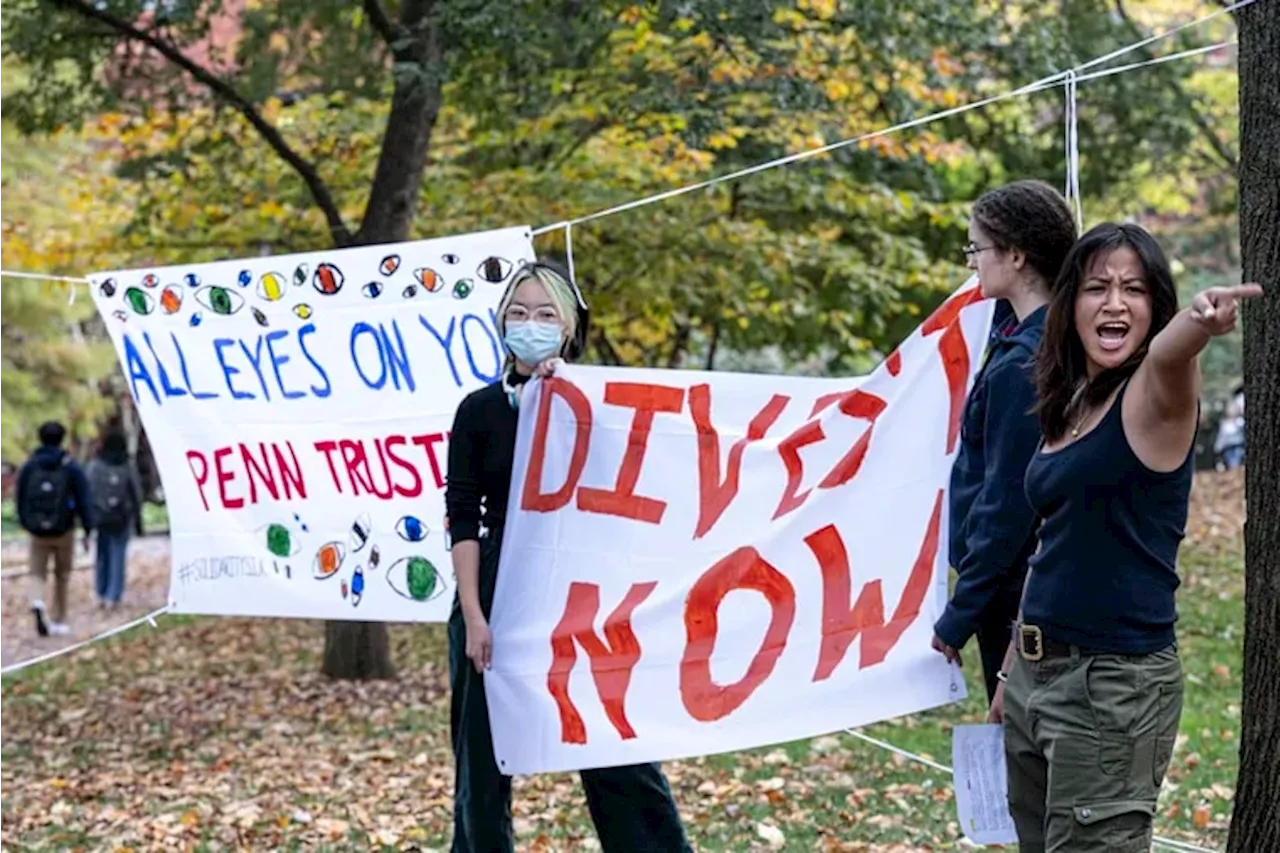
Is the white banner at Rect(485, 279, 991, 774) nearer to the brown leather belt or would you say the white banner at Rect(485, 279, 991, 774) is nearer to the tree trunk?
the tree trunk

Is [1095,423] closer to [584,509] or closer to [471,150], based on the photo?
[584,509]

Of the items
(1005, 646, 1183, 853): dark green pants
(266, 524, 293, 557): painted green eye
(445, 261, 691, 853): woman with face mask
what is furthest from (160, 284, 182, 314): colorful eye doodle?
(1005, 646, 1183, 853): dark green pants

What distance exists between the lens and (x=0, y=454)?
959 inches

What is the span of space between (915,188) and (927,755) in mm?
9800

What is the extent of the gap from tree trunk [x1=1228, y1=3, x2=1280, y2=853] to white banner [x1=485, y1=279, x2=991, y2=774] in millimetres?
938

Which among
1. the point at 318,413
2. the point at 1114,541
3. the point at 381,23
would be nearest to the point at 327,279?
the point at 318,413

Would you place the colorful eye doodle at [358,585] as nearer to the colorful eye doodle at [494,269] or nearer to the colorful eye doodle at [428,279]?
the colorful eye doodle at [428,279]

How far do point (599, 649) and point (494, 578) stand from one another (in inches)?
15.3

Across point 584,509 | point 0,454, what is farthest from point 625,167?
point 0,454

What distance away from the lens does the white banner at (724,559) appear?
480cm

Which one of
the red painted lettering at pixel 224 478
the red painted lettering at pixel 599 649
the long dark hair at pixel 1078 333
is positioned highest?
the long dark hair at pixel 1078 333

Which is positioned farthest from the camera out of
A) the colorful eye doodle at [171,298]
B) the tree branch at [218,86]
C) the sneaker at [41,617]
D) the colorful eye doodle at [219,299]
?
the sneaker at [41,617]

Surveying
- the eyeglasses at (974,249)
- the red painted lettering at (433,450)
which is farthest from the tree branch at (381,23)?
the eyeglasses at (974,249)

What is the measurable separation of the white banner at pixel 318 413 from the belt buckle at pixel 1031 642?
3.28 m
